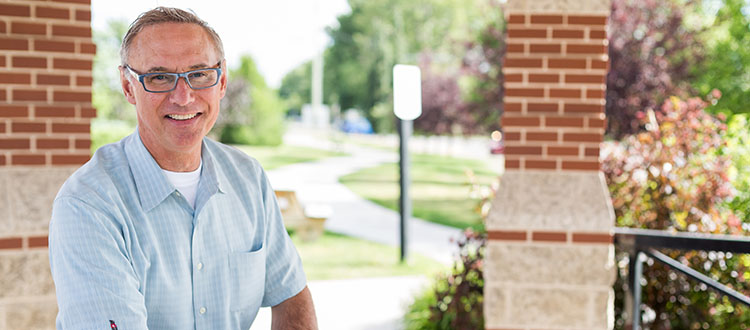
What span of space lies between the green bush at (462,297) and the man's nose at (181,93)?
11.7ft

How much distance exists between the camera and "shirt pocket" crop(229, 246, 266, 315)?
180cm

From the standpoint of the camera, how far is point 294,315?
77.9 inches

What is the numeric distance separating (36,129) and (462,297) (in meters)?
2.95

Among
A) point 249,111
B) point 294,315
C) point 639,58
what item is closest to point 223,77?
point 294,315

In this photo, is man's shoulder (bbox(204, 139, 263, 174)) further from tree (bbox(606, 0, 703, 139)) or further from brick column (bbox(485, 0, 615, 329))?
tree (bbox(606, 0, 703, 139))

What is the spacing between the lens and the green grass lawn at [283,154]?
2335 cm

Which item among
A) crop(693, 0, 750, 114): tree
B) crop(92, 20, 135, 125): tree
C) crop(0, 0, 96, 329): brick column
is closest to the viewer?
crop(0, 0, 96, 329): brick column

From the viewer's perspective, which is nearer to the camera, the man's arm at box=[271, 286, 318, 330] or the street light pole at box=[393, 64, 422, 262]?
the man's arm at box=[271, 286, 318, 330]

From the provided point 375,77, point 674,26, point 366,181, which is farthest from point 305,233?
point 375,77

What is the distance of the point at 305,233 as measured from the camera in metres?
10.7

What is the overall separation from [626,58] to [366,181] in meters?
10.3

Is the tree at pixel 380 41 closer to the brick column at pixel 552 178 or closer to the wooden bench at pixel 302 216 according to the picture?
the wooden bench at pixel 302 216

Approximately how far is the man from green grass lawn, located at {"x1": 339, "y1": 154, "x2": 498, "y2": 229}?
10695mm

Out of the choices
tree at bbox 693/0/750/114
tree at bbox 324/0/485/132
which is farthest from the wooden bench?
tree at bbox 324/0/485/132
